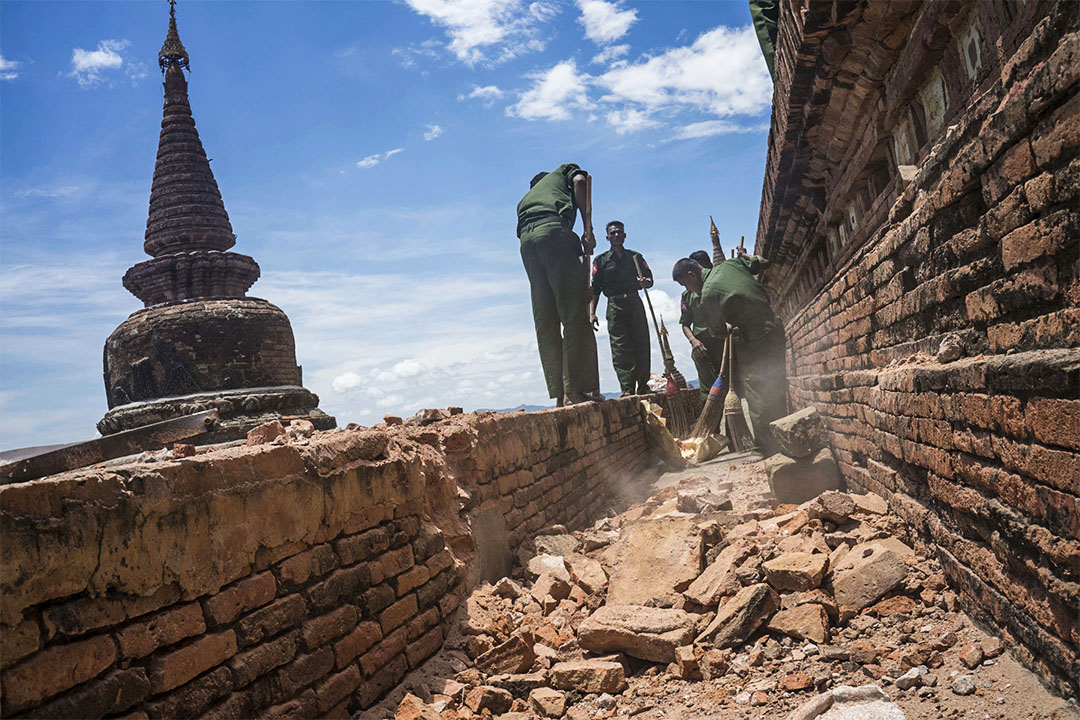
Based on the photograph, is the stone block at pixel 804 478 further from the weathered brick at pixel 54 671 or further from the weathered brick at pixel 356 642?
the weathered brick at pixel 54 671

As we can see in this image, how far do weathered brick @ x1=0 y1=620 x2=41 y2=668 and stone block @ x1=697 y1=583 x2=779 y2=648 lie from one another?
2.32m

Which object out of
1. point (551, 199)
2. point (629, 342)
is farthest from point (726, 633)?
point (629, 342)

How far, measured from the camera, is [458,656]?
3.16 meters

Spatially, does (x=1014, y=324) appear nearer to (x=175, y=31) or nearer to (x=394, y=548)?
(x=394, y=548)

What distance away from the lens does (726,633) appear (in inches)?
119

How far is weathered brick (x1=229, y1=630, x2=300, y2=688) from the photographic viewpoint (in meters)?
2.18

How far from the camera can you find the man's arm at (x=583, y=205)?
760 cm

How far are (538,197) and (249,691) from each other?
576 centimetres

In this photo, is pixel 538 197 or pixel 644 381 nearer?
pixel 538 197

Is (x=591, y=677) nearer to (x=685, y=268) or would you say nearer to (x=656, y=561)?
(x=656, y=561)

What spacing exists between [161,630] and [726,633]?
6.90 feet

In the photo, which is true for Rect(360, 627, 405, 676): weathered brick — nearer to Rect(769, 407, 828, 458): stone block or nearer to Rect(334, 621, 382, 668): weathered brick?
Rect(334, 621, 382, 668): weathered brick

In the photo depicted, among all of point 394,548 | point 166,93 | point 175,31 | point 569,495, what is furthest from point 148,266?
point 394,548

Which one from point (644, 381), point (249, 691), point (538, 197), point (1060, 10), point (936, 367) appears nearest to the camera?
point (1060, 10)
